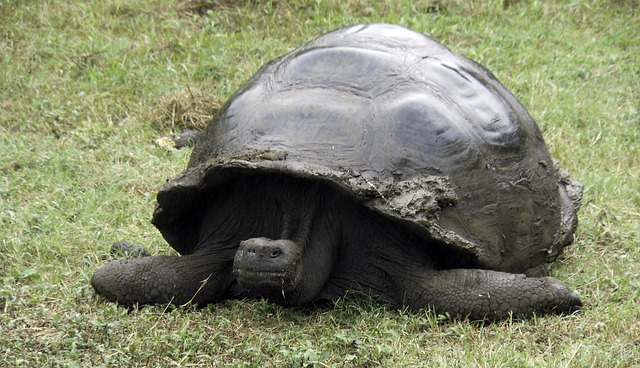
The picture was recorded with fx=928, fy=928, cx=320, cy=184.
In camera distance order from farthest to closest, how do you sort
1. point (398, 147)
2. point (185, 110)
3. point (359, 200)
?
1. point (185, 110)
2. point (398, 147)
3. point (359, 200)

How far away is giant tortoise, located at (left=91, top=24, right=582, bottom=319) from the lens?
12.5 feet

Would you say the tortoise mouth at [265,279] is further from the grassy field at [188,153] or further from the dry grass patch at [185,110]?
the dry grass patch at [185,110]

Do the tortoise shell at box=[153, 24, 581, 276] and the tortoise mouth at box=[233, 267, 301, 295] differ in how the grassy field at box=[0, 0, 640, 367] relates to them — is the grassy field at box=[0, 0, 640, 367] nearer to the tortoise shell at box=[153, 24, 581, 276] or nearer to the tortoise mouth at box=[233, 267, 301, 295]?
the tortoise mouth at box=[233, 267, 301, 295]

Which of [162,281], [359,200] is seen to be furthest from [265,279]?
[162,281]

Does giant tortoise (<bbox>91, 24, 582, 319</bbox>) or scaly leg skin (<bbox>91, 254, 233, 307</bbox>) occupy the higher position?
giant tortoise (<bbox>91, 24, 582, 319</bbox>)

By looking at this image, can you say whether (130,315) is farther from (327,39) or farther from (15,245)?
(327,39)

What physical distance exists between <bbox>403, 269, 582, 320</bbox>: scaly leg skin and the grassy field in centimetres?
7

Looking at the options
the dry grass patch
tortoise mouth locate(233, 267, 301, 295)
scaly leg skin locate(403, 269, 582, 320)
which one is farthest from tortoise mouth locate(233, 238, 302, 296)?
the dry grass patch

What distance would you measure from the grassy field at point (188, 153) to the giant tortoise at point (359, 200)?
0.13 m

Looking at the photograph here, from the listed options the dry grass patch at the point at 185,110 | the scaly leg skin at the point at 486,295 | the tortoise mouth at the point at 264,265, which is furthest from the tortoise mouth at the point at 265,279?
the dry grass patch at the point at 185,110

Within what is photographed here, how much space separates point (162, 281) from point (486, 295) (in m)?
1.41

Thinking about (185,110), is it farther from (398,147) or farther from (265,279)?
(265,279)

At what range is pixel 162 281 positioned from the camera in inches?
161

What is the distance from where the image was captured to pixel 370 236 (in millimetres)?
4074
